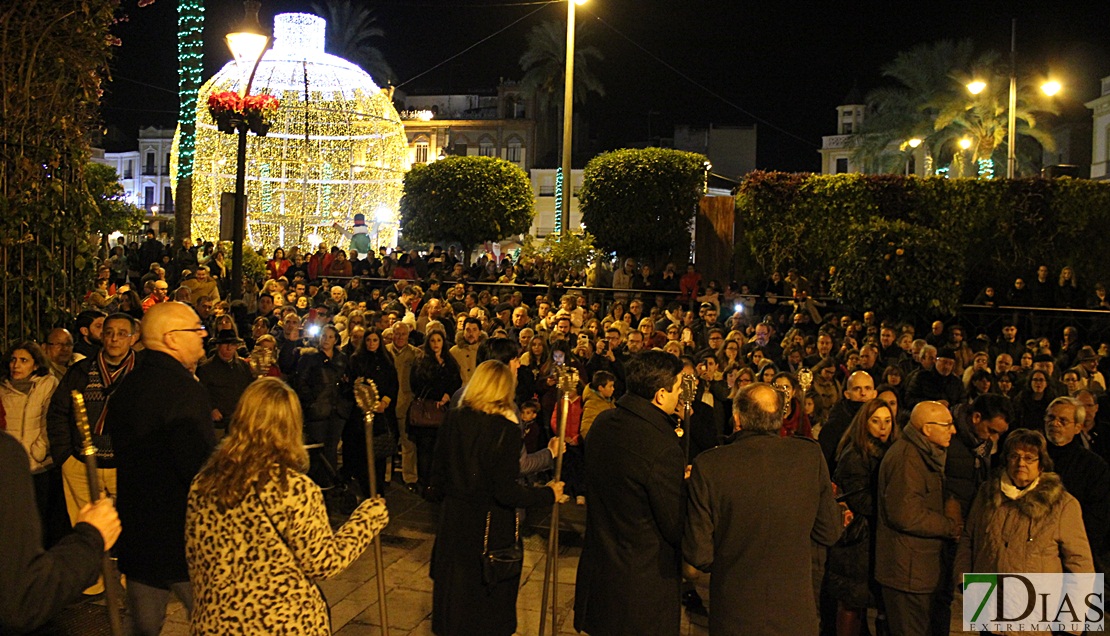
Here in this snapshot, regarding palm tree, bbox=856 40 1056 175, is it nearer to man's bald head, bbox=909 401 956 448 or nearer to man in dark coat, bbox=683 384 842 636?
man's bald head, bbox=909 401 956 448

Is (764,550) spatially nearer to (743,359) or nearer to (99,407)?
(99,407)

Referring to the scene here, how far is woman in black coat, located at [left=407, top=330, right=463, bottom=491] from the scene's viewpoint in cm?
954

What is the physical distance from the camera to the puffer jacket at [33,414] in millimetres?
6586

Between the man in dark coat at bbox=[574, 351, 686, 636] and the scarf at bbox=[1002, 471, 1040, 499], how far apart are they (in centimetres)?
203

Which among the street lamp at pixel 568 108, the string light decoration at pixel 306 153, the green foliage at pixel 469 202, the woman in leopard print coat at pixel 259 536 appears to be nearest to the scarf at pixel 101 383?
the woman in leopard print coat at pixel 259 536

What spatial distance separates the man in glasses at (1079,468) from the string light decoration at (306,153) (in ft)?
68.9

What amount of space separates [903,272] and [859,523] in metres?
10.4

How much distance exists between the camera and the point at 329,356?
9.80m

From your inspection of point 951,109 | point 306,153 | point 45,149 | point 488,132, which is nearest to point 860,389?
point 45,149

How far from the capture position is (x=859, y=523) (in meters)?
5.88

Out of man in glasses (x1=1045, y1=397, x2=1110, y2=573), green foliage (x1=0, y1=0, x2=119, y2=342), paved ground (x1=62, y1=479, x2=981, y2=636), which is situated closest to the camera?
man in glasses (x1=1045, y1=397, x2=1110, y2=573)

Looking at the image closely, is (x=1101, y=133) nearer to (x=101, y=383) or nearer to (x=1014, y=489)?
(x=1014, y=489)

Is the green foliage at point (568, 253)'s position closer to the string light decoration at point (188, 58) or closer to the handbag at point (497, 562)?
the string light decoration at point (188, 58)

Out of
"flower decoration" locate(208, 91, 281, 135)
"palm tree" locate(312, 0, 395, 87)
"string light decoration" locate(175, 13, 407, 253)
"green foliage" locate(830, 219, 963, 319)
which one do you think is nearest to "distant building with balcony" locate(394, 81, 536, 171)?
"palm tree" locate(312, 0, 395, 87)
